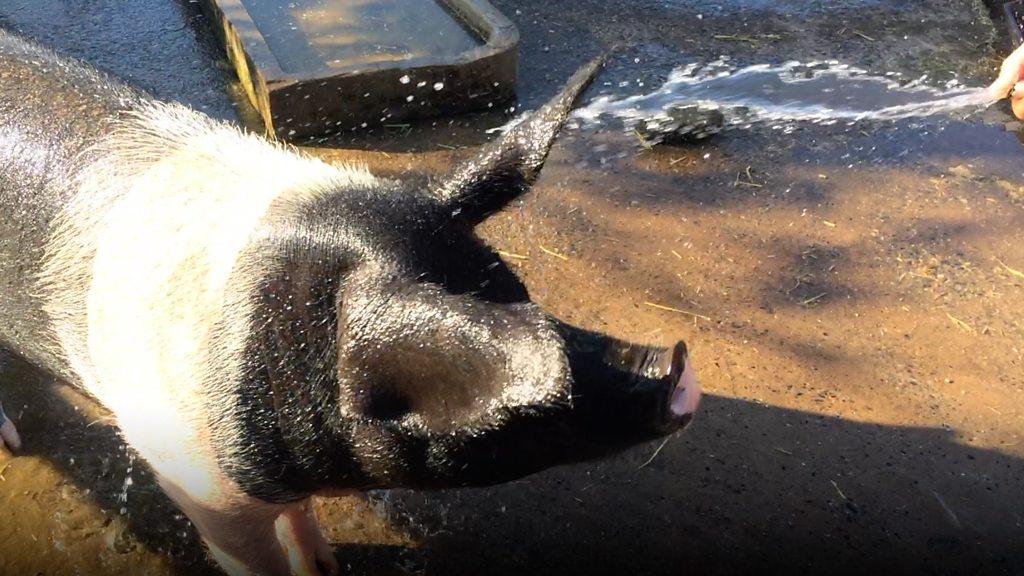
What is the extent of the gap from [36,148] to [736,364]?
3.13m

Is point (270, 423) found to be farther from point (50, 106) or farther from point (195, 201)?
point (50, 106)

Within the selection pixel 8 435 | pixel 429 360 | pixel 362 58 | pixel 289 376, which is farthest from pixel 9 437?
pixel 362 58

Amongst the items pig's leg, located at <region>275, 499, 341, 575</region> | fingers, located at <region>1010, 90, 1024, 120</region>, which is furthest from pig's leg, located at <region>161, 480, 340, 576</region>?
fingers, located at <region>1010, 90, 1024, 120</region>

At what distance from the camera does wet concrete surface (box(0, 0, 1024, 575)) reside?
3.44 m

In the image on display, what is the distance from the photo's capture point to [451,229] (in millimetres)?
2240

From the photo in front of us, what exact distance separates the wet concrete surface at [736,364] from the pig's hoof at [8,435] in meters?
0.07

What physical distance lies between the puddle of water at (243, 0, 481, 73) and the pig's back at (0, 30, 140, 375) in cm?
307

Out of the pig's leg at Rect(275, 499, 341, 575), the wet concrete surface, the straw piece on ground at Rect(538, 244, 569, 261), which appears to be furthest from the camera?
the straw piece on ground at Rect(538, 244, 569, 261)

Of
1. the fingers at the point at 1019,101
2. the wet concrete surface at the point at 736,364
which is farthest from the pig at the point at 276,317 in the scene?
the fingers at the point at 1019,101

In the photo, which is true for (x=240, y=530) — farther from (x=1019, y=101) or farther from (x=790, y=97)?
(x=790, y=97)

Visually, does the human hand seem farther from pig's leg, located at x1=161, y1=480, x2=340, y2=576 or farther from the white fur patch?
pig's leg, located at x1=161, y1=480, x2=340, y2=576

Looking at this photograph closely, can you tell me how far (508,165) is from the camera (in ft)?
7.41

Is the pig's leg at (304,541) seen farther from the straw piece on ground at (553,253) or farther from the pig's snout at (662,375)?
the straw piece on ground at (553,253)

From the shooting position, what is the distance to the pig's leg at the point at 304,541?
318cm
